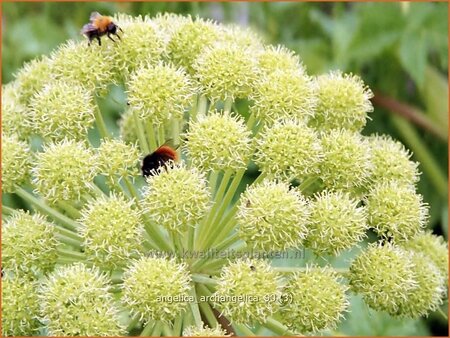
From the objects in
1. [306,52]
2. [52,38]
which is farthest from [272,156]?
[52,38]

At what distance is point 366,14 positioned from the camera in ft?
15.3

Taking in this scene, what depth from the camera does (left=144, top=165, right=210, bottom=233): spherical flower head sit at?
8.54 ft

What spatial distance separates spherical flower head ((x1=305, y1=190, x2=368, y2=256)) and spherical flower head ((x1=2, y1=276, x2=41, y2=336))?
1021mm

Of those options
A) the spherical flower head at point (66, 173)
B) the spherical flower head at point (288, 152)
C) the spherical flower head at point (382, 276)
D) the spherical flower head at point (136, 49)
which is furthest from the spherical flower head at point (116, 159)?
the spherical flower head at point (382, 276)

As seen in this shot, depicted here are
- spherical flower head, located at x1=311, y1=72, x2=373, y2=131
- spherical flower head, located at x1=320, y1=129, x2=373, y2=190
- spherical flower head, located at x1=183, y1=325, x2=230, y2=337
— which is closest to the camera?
spherical flower head, located at x1=183, y1=325, x2=230, y2=337

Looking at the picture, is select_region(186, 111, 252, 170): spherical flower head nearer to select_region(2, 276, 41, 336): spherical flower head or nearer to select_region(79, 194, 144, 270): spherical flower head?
select_region(79, 194, 144, 270): spherical flower head

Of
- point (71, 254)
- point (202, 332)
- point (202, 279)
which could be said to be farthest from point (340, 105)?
point (71, 254)

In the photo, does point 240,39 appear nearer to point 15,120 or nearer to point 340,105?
point 340,105

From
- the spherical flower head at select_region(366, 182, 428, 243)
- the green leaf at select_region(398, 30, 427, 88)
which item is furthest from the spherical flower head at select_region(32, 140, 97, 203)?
the green leaf at select_region(398, 30, 427, 88)

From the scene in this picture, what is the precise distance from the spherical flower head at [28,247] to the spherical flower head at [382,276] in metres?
1.13

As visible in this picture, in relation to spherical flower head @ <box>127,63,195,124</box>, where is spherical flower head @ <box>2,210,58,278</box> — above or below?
below

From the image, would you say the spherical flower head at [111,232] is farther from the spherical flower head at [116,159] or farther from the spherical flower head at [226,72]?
the spherical flower head at [226,72]

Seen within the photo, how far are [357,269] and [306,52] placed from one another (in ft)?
7.62

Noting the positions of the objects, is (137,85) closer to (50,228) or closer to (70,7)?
(50,228)
